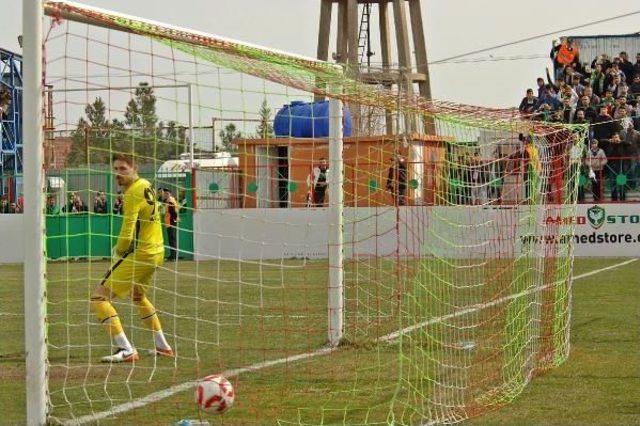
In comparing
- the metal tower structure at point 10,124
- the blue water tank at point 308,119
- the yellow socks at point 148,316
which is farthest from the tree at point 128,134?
the metal tower structure at point 10,124

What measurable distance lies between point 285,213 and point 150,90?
19.2 metres

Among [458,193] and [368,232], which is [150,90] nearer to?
[458,193]

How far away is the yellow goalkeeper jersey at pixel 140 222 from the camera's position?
477 inches

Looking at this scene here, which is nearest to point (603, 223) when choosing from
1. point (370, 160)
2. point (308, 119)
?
point (370, 160)

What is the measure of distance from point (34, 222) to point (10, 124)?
31704 mm

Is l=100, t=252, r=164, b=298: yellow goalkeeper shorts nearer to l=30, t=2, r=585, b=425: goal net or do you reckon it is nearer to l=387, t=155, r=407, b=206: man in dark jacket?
l=30, t=2, r=585, b=425: goal net

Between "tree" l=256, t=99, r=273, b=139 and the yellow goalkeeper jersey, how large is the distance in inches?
47.1

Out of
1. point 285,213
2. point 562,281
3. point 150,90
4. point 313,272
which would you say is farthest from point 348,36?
point 150,90

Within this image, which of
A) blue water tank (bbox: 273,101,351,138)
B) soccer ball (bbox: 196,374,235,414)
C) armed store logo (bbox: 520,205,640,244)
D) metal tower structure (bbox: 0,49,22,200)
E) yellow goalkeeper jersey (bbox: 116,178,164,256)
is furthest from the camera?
metal tower structure (bbox: 0,49,22,200)

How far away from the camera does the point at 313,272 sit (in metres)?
25.0

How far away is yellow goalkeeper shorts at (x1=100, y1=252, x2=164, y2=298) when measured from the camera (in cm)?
1216

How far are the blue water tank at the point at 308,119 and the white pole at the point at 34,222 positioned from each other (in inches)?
171

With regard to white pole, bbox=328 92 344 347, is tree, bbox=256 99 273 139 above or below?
above

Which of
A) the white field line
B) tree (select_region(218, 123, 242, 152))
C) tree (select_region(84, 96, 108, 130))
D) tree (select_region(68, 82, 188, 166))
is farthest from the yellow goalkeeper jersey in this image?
tree (select_region(84, 96, 108, 130))
